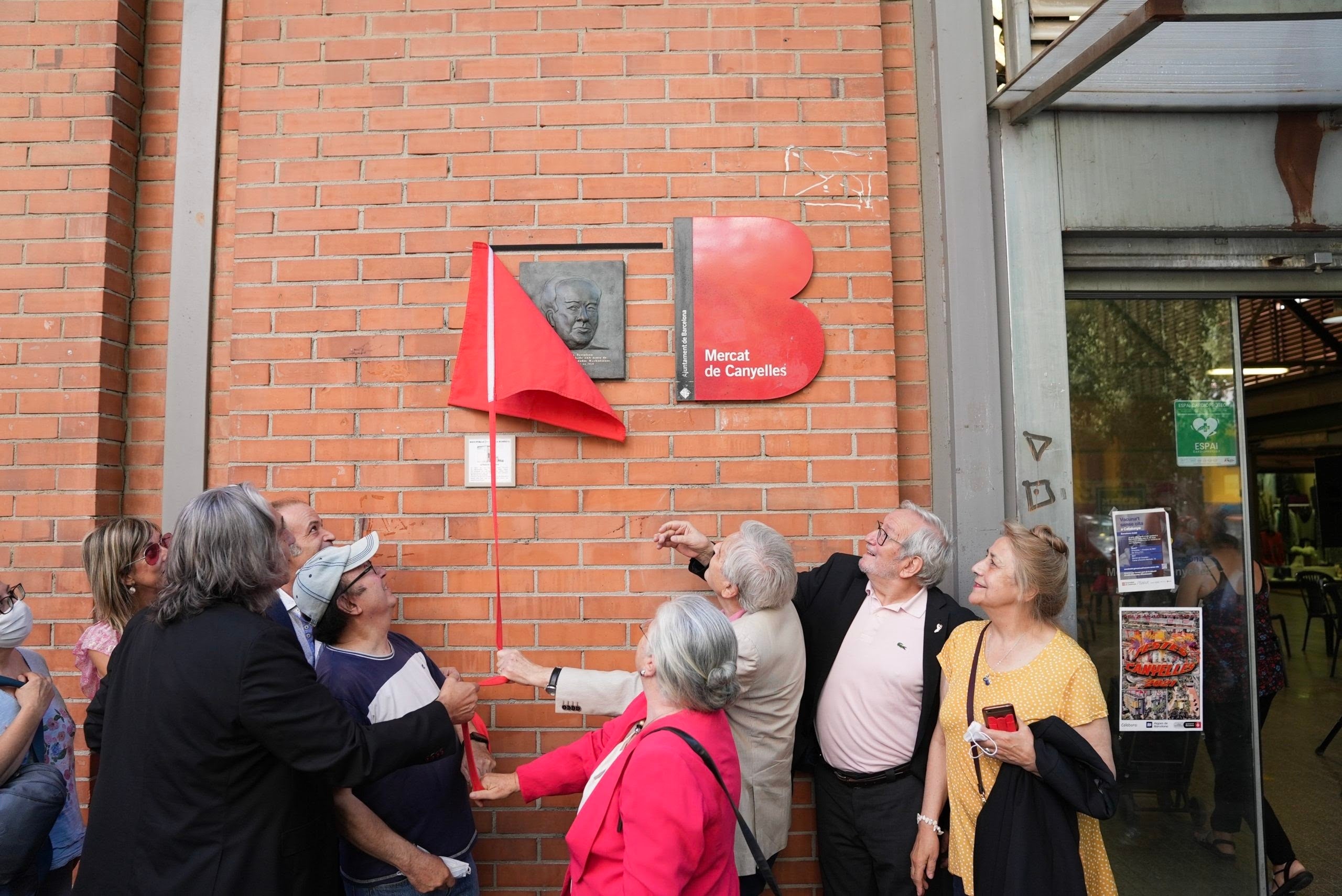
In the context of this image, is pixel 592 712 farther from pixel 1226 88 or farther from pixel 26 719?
pixel 1226 88

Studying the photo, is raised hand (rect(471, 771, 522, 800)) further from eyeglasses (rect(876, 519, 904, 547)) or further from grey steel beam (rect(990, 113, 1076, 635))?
grey steel beam (rect(990, 113, 1076, 635))

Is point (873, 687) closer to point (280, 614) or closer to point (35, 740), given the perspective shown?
point (280, 614)

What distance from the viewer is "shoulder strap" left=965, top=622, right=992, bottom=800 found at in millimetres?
2643

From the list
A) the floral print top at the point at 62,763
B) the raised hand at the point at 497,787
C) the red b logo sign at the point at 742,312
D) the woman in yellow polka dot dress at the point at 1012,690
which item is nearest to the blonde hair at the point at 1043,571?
the woman in yellow polka dot dress at the point at 1012,690

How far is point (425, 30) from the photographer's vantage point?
344 centimetres

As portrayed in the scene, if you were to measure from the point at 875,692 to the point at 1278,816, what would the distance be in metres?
4.44

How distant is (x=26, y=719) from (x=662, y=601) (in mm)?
1985

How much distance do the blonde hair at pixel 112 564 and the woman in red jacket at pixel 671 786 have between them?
1678 mm

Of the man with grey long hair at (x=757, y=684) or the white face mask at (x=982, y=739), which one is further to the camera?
the man with grey long hair at (x=757, y=684)

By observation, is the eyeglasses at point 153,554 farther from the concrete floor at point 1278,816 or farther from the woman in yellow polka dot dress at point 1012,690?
the concrete floor at point 1278,816

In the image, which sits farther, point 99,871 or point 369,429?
point 369,429

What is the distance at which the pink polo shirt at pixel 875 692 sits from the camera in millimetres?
2953

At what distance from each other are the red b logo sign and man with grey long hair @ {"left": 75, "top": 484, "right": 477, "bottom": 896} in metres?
1.66


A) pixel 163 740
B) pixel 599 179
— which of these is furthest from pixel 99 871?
pixel 599 179
